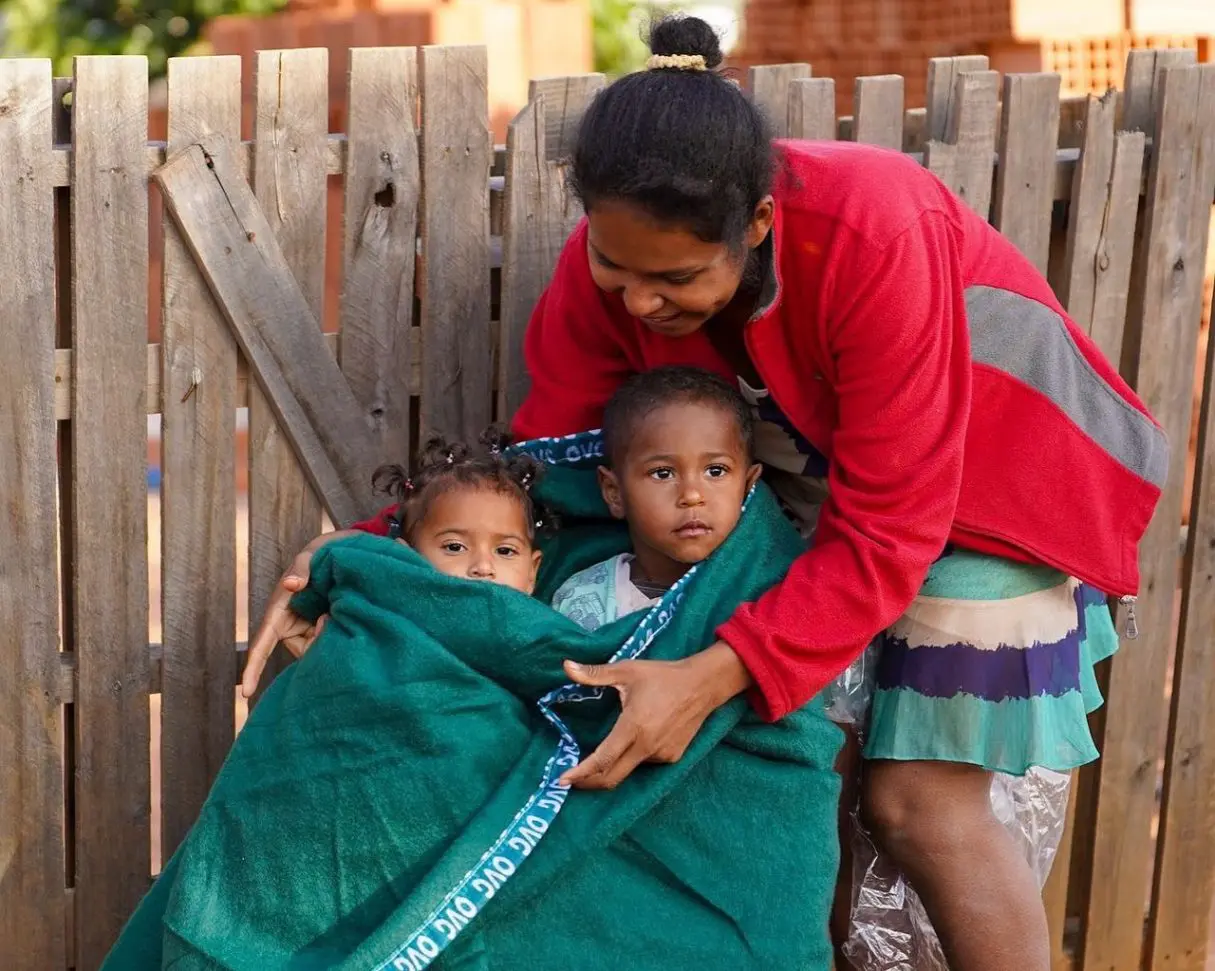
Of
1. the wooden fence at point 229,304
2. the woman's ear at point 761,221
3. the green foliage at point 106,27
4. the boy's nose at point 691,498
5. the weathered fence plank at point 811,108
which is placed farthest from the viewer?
the green foliage at point 106,27

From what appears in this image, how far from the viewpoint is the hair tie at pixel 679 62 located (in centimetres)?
259

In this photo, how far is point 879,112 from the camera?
358cm

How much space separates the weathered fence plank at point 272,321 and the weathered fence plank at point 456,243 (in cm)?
19

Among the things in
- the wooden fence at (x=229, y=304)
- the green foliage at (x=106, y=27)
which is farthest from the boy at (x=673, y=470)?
the green foliage at (x=106, y=27)

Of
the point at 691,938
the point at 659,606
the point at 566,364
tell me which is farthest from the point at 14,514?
the point at 691,938

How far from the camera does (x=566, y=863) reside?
263cm

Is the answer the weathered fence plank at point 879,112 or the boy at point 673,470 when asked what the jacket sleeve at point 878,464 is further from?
the weathered fence plank at point 879,112

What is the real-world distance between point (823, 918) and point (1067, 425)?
95 centimetres

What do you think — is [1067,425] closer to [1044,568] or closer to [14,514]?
[1044,568]

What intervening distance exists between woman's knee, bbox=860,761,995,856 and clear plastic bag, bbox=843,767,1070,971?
266 millimetres

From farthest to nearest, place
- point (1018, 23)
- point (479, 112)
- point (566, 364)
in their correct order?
point (1018, 23)
point (479, 112)
point (566, 364)

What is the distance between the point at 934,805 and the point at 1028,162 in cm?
152

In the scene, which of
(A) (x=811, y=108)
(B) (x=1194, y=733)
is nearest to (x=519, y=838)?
(A) (x=811, y=108)

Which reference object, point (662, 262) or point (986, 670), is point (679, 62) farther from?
point (986, 670)
